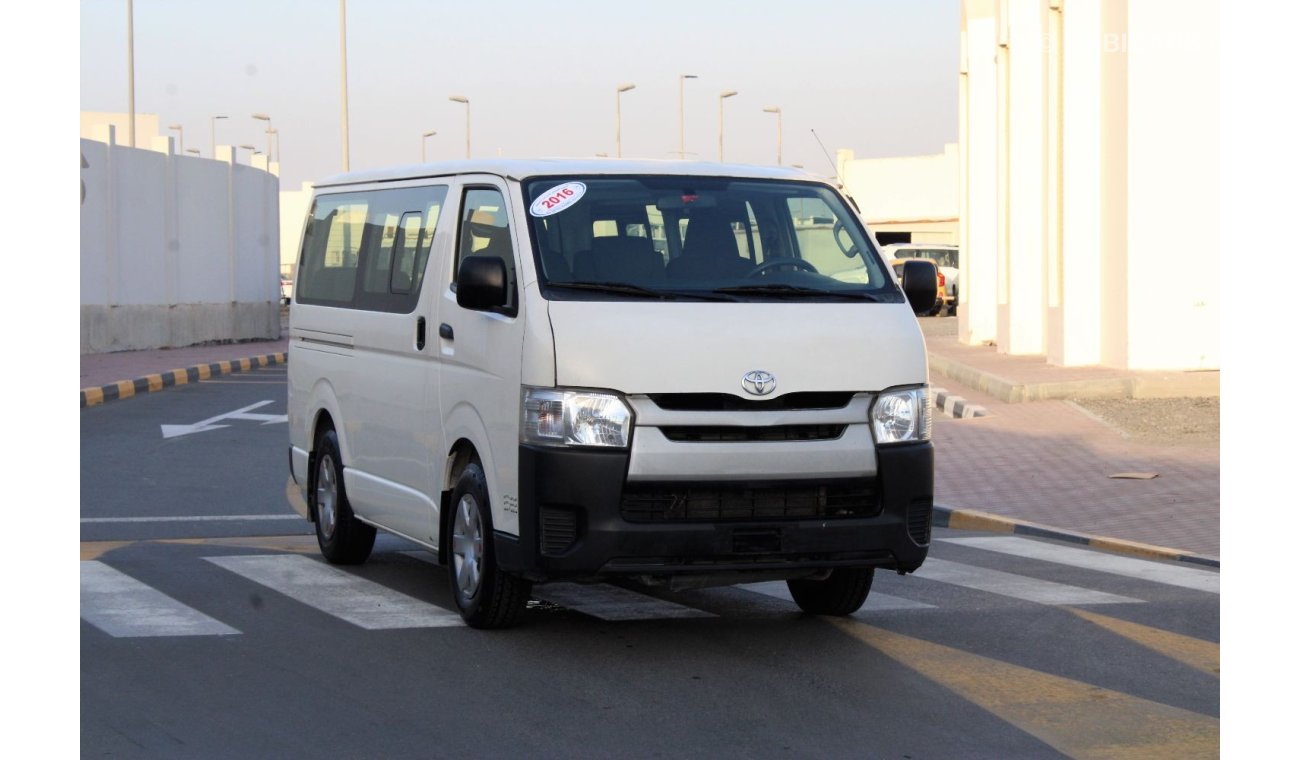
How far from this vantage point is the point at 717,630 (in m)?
8.17

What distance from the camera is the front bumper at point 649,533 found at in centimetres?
720

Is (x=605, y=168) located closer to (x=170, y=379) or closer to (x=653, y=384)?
(x=653, y=384)

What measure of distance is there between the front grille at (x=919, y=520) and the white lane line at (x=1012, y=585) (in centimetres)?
155

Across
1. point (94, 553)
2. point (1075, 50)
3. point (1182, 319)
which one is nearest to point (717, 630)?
point (94, 553)

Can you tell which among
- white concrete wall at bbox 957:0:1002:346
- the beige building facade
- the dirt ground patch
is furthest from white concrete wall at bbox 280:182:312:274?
the dirt ground patch

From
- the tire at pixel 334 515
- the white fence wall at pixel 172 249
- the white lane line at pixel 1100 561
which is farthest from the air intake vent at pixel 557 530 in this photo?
the white fence wall at pixel 172 249

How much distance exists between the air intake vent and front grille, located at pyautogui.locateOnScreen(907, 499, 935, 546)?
1.46 meters

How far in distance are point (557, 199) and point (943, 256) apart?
47.1m

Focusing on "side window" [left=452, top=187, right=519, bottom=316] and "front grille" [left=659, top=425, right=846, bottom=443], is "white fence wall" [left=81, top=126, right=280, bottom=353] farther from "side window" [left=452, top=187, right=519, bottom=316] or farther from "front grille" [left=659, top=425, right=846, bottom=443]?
"front grille" [left=659, top=425, right=846, bottom=443]

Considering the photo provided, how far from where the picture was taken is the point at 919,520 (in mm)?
7664

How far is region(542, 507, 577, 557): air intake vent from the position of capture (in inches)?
285

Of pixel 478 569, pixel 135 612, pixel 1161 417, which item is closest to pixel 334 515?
pixel 135 612

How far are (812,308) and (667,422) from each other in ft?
2.95

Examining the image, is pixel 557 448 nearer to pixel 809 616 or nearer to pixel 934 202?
pixel 809 616
